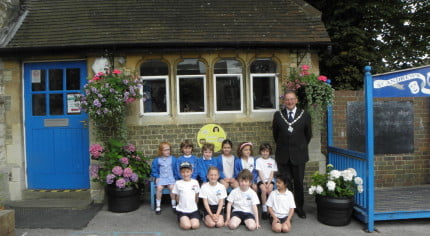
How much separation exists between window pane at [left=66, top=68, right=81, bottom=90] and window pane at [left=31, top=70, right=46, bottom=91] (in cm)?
49

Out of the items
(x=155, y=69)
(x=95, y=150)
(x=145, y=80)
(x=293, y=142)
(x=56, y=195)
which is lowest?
(x=56, y=195)

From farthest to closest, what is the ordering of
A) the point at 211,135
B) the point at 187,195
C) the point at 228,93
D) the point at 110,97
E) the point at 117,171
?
the point at 228,93 → the point at 211,135 → the point at 110,97 → the point at 117,171 → the point at 187,195

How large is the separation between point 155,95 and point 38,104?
241 centimetres

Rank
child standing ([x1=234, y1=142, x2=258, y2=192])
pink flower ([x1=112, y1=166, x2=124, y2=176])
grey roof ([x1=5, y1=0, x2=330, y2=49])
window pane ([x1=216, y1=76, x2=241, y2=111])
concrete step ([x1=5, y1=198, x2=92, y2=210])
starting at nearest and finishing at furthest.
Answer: pink flower ([x1=112, y1=166, x2=124, y2=176]) < child standing ([x1=234, y1=142, x2=258, y2=192]) < concrete step ([x1=5, y1=198, x2=92, y2=210]) < grey roof ([x1=5, y1=0, x2=330, y2=49]) < window pane ([x1=216, y1=76, x2=241, y2=111])

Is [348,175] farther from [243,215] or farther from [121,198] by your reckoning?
[121,198]

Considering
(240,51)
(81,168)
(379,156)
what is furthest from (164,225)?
(379,156)

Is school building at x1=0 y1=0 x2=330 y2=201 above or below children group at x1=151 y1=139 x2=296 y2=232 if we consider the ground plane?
above

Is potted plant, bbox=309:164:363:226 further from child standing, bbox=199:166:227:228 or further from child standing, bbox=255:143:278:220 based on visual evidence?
child standing, bbox=199:166:227:228

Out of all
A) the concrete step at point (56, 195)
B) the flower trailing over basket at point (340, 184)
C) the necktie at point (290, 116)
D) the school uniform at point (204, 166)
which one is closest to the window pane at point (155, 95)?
the school uniform at point (204, 166)

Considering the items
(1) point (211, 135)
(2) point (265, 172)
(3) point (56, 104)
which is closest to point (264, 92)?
(1) point (211, 135)

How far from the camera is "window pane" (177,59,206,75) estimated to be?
6.48m

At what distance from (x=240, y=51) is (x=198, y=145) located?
2069mm

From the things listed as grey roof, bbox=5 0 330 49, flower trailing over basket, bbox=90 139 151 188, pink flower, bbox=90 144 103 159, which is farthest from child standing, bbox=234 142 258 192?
pink flower, bbox=90 144 103 159

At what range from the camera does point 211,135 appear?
20.9ft
